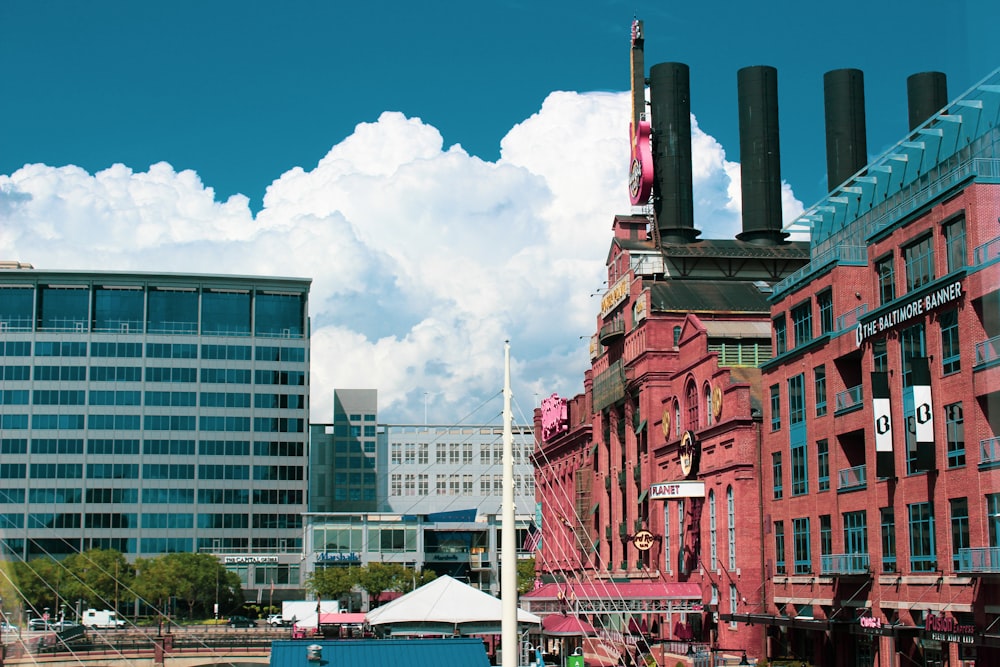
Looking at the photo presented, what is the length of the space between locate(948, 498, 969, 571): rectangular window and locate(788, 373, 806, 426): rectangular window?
18.4 metres

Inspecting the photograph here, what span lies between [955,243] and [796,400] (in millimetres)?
20796

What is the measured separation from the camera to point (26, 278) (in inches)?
7170

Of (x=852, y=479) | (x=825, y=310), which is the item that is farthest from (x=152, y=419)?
(x=852, y=479)

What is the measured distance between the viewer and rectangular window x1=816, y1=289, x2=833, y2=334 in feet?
231

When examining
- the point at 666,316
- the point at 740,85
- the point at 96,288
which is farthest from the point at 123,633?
the point at 96,288

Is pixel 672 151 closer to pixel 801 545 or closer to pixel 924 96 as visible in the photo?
pixel 924 96

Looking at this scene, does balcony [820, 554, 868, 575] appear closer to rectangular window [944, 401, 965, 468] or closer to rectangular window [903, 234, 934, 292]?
rectangular window [944, 401, 965, 468]

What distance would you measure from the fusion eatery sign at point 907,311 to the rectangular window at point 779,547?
1719 cm

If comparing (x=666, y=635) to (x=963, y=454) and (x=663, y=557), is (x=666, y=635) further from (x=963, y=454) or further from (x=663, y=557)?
(x=963, y=454)

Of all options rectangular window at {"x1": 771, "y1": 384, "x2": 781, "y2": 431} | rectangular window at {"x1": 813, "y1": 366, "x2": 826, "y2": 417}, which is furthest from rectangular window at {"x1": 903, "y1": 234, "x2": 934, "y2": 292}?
rectangular window at {"x1": 771, "y1": 384, "x2": 781, "y2": 431}

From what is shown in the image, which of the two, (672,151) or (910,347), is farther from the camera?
(672,151)

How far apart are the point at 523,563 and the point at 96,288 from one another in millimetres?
72787

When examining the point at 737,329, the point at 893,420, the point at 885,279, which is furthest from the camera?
the point at 737,329

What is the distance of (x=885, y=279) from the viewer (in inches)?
2522
